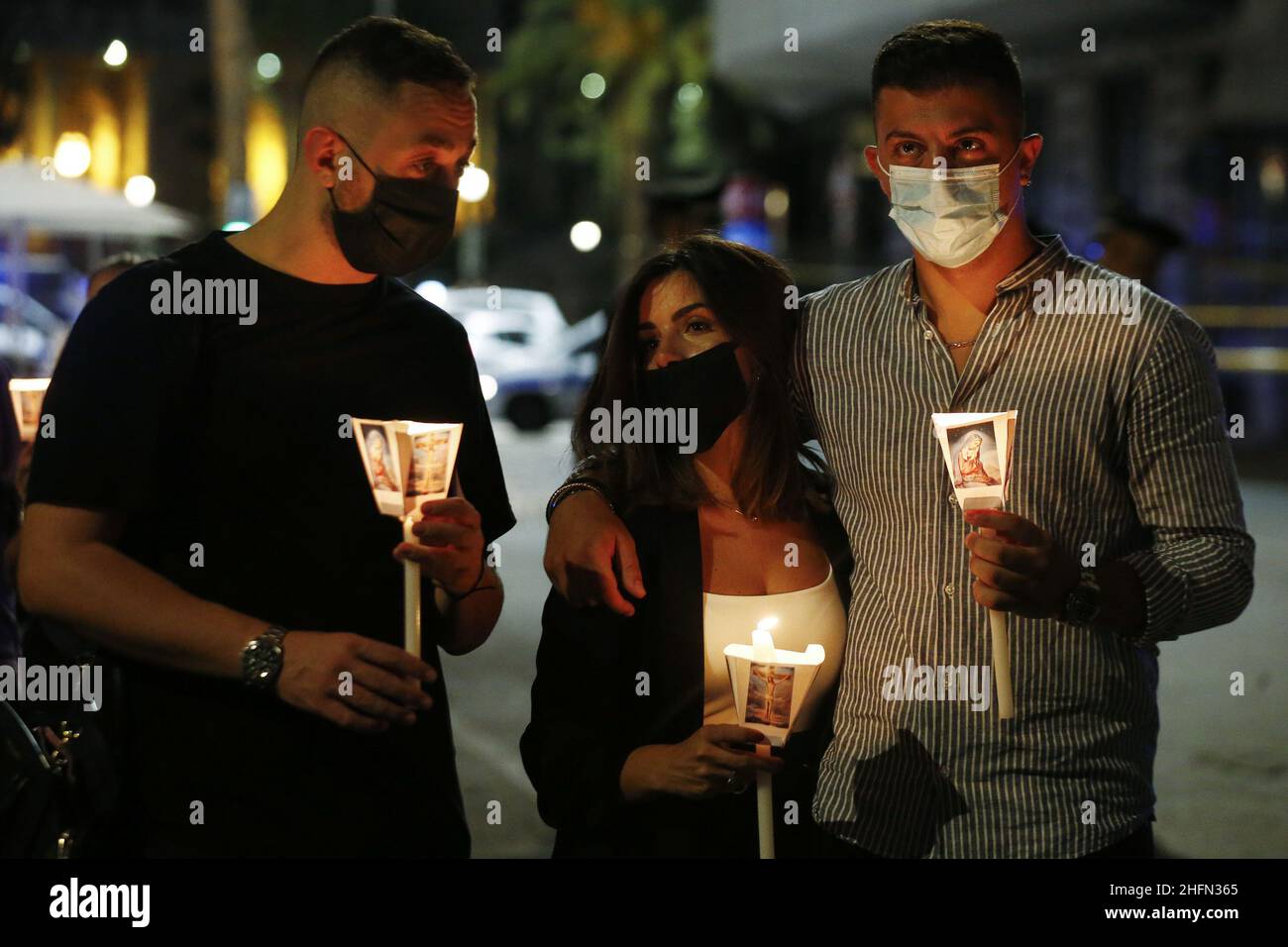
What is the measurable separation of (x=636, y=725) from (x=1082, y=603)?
0.93 m

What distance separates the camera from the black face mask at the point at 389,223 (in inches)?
125

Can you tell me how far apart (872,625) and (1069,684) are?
0.37 metres


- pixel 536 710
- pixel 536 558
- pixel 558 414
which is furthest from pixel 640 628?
pixel 558 414

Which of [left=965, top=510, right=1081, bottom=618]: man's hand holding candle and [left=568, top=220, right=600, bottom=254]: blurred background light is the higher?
[left=568, top=220, right=600, bottom=254]: blurred background light

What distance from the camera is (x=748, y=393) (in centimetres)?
348

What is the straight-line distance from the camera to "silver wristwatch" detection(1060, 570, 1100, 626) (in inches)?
115

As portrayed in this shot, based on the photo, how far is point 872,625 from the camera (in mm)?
3201

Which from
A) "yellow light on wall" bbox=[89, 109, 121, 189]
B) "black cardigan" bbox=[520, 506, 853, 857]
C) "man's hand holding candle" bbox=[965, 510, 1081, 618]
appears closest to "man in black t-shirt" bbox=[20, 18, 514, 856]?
"black cardigan" bbox=[520, 506, 853, 857]

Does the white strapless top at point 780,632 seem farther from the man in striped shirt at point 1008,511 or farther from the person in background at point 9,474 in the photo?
the person in background at point 9,474

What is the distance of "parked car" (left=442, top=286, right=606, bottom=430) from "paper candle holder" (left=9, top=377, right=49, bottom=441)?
19950 mm

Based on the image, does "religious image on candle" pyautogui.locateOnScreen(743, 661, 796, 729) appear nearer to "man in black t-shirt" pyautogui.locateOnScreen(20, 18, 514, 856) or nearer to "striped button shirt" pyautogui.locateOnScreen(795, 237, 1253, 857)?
"striped button shirt" pyautogui.locateOnScreen(795, 237, 1253, 857)

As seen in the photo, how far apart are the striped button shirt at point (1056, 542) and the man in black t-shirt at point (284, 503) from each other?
0.76 m

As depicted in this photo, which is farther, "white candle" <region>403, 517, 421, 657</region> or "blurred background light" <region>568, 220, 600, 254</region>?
"blurred background light" <region>568, 220, 600, 254</region>

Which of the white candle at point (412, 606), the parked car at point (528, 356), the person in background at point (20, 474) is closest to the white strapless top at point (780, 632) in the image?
the white candle at point (412, 606)
